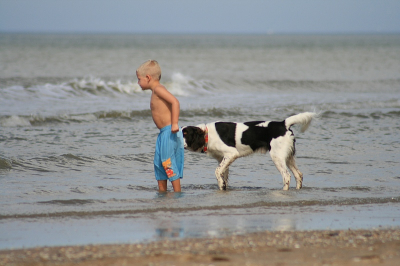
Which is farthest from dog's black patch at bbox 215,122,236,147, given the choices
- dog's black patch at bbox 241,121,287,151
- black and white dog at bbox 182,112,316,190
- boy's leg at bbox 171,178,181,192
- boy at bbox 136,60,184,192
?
boy's leg at bbox 171,178,181,192

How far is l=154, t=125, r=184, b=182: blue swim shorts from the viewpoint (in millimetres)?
6066

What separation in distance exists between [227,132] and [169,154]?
110cm

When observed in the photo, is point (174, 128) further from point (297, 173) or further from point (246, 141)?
point (297, 173)

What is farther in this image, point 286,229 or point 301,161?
point 301,161

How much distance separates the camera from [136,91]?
1875 centimetres

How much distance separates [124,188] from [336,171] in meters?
3.31

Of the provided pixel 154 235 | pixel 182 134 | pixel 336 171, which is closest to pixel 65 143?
pixel 182 134

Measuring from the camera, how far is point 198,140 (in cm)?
673

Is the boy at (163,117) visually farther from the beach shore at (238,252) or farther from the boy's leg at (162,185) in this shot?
the beach shore at (238,252)

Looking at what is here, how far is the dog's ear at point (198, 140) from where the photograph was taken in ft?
22.0

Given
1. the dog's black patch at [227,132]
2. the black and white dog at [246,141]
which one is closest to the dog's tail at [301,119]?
the black and white dog at [246,141]

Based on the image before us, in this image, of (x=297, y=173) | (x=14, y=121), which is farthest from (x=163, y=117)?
(x=14, y=121)

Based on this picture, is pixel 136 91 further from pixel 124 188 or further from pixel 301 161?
pixel 124 188

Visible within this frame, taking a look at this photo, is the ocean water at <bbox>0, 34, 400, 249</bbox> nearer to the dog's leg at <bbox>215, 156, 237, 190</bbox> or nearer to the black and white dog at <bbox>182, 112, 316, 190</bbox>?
the dog's leg at <bbox>215, 156, 237, 190</bbox>
